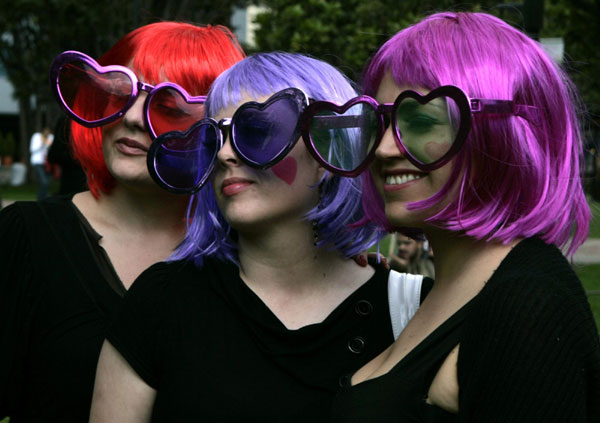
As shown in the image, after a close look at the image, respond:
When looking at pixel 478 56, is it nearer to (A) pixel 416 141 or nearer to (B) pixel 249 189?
(A) pixel 416 141

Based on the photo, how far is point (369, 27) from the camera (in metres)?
21.0

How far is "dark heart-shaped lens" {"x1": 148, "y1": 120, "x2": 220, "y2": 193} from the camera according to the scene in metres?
2.27

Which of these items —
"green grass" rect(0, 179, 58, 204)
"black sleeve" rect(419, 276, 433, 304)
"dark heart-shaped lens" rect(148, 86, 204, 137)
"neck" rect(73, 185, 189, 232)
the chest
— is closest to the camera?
the chest

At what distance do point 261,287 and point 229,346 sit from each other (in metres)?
0.21

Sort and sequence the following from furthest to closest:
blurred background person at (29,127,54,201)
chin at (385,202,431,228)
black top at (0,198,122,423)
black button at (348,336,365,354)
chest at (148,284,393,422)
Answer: blurred background person at (29,127,54,201), black top at (0,198,122,423), black button at (348,336,365,354), chest at (148,284,393,422), chin at (385,202,431,228)

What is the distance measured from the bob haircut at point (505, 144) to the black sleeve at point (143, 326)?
752mm

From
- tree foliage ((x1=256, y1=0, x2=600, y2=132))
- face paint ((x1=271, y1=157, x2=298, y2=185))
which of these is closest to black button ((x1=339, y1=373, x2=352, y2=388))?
face paint ((x1=271, y1=157, x2=298, y2=185))

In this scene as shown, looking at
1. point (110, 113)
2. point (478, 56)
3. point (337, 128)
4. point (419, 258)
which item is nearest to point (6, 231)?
point (110, 113)

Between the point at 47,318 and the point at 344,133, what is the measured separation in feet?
3.61

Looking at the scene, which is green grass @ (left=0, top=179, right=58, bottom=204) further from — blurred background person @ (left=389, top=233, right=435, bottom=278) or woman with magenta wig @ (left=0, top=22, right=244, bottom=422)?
woman with magenta wig @ (left=0, top=22, right=244, bottom=422)

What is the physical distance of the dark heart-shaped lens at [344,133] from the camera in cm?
191

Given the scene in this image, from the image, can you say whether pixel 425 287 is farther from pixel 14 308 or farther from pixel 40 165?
pixel 40 165

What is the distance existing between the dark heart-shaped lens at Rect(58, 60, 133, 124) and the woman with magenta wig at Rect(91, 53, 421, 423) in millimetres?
387

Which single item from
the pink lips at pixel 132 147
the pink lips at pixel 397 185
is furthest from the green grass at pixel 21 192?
the pink lips at pixel 397 185
